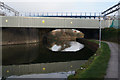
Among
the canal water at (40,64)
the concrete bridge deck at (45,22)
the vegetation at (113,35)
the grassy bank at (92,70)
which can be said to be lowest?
the canal water at (40,64)

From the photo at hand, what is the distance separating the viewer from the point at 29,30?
37.7m

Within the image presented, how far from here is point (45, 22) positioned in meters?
29.9

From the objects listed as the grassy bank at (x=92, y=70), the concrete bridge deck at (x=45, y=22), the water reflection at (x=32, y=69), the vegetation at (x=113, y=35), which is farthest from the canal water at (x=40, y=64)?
the concrete bridge deck at (x=45, y=22)

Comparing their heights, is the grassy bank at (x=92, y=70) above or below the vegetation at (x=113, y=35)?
below

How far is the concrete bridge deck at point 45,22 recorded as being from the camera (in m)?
28.0

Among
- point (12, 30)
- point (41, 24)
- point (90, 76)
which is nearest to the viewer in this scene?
point (90, 76)

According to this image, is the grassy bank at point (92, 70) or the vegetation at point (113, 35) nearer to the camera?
the grassy bank at point (92, 70)

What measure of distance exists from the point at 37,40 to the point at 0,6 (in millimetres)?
14622

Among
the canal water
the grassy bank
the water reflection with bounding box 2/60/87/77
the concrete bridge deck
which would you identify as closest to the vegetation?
the concrete bridge deck

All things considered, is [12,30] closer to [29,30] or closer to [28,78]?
[29,30]

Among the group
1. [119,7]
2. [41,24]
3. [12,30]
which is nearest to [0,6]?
[12,30]

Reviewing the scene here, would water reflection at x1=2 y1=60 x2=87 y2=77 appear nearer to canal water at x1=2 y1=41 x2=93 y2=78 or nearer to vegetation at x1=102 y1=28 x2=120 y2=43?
canal water at x1=2 y1=41 x2=93 y2=78

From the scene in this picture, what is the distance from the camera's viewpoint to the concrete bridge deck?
28.0 meters

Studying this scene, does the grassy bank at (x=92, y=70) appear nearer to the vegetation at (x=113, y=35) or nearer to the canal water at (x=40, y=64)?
the canal water at (x=40, y=64)
